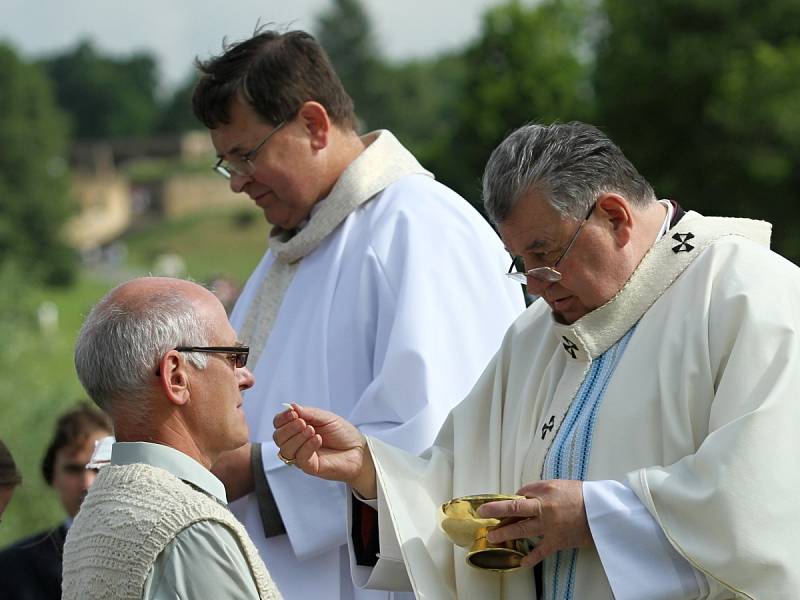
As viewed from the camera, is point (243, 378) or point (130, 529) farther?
point (243, 378)

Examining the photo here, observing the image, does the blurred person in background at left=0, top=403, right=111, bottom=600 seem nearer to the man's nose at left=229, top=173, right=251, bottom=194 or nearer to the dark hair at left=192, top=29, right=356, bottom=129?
the man's nose at left=229, top=173, right=251, bottom=194

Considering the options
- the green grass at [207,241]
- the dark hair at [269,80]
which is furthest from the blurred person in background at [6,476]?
the green grass at [207,241]

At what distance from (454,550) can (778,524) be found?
3.17 feet

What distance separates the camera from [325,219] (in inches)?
192

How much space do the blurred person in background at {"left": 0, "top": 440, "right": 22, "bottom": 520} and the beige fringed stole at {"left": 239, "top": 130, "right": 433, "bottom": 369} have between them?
101 centimetres

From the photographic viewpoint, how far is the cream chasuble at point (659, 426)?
3.28 m

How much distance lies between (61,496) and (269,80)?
247 cm

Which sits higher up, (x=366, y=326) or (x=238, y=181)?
(x=238, y=181)

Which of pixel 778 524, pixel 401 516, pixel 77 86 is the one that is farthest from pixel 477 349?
pixel 77 86

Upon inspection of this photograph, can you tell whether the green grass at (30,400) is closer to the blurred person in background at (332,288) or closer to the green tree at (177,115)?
the blurred person in background at (332,288)

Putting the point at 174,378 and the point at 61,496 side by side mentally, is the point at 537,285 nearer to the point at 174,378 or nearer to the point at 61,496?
the point at 174,378

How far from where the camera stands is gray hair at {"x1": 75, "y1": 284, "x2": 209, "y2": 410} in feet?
10.4

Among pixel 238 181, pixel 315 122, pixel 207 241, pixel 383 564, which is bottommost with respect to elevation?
pixel 207 241

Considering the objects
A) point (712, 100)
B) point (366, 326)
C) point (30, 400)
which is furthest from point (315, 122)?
point (712, 100)
